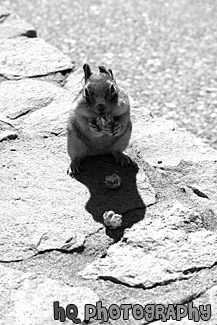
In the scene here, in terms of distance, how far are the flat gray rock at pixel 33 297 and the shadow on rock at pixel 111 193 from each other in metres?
0.51

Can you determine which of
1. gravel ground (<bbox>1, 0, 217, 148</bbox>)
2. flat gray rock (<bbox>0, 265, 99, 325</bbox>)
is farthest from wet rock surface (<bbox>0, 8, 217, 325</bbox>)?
gravel ground (<bbox>1, 0, 217, 148</bbox>)

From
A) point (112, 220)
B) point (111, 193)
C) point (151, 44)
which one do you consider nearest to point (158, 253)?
point (112, 220)

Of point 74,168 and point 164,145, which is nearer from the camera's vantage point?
point 74,168

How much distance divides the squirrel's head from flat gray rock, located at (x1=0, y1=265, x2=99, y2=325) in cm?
112

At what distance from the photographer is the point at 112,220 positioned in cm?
388

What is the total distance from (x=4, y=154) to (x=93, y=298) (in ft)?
5.00

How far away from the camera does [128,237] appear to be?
3811mm

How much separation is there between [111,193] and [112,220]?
36cm

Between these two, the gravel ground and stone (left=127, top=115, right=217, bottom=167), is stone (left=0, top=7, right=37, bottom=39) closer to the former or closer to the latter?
the gravel ground

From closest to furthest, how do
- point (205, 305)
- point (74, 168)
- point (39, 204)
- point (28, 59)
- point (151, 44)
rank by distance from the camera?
point (205, 305) → point (39, 204) → point (74, 168) → point (28, 59) → point (151, 44)

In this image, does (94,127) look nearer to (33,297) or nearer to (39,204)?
(39,204)

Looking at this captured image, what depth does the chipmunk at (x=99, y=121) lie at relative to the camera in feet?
13.5

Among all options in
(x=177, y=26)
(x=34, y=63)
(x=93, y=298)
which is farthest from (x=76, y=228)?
(x=177, y=26)

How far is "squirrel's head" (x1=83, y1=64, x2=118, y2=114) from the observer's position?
4098mm
